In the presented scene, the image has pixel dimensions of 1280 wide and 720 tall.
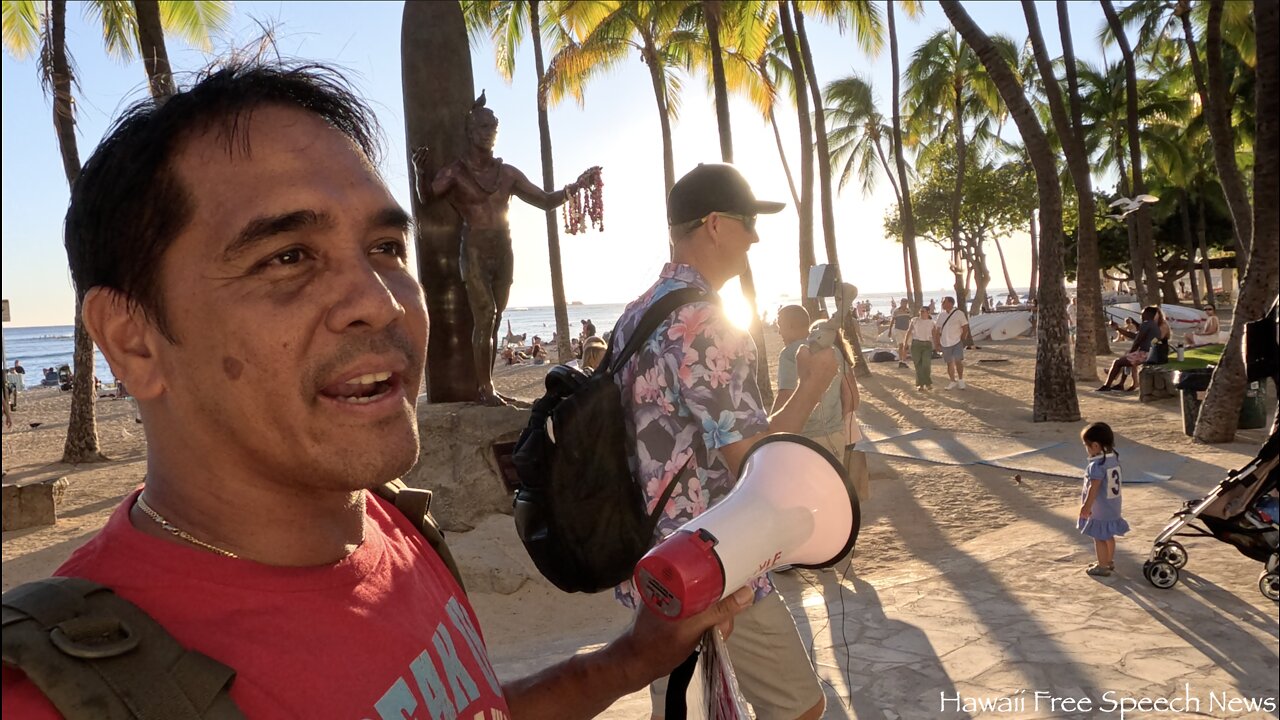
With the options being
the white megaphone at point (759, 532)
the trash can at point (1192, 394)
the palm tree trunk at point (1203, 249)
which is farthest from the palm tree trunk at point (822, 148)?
the palm tree trunk at point (1203, 249)

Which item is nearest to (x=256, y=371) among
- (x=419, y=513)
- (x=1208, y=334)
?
(x=419, y=513)

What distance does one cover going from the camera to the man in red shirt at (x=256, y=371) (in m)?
0.98

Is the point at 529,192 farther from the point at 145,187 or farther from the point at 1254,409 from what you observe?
the point at 1254,409

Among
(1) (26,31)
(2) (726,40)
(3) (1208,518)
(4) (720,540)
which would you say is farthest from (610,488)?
(1) (26,31)

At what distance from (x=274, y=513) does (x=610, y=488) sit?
1.37m

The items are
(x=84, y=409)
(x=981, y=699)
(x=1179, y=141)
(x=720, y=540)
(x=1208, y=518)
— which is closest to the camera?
(x=720, y=540)

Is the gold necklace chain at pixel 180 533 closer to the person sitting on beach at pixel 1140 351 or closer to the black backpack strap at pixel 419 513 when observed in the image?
the black backpack strap at pixel 419 513

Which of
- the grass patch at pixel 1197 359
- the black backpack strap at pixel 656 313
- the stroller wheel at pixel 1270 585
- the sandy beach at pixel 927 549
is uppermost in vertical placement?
the black backpack strap at pixel 656 313

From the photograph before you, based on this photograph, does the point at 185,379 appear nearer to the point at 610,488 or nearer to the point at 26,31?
the point at 610,488

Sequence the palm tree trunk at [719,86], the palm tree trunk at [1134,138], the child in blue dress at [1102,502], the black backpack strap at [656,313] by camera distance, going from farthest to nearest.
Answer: the palm tree trunk at [1134,138] < the palm tree trunk at [719,86] < the child in blue dress at [1102,502] < the black backpack strap at [656,313]

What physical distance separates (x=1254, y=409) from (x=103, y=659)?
36.7 feet

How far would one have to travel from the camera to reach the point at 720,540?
124 centimetres

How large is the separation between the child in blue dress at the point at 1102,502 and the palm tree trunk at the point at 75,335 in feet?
38.4

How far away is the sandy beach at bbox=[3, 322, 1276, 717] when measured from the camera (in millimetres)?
4352
